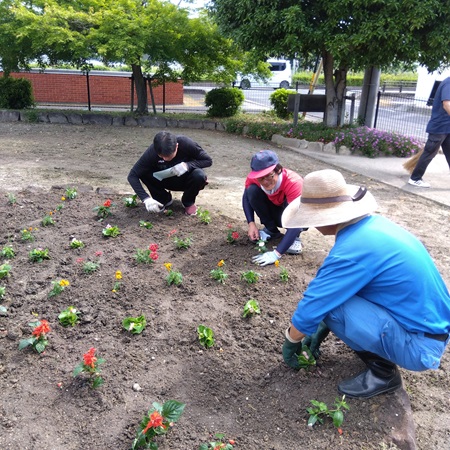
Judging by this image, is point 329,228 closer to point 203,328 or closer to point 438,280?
point 438,280

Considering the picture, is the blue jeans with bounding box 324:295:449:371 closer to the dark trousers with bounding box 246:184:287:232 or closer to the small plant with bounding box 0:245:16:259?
the dark trousers with bounding box 246:184:287:232

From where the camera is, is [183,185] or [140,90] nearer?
[183,185]

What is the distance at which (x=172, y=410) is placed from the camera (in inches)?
92.7

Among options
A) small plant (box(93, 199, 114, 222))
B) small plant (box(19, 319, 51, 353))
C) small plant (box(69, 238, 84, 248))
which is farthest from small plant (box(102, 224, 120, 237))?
small plant (box(19, 319, 51, 353))

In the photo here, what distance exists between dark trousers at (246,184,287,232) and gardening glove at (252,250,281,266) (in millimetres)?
489

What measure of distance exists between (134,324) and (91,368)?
0.54m

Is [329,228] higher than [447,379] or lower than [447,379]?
higher

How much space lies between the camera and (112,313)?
11.0 ft

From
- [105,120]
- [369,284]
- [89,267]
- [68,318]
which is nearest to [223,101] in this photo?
[105,120]

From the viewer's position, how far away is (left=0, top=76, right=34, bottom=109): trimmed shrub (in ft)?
42.9

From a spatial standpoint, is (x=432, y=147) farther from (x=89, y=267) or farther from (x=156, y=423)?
(x=156, y=423)

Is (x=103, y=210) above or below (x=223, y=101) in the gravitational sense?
below

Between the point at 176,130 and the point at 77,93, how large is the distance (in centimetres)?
883

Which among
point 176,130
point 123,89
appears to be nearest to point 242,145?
point 176,130
